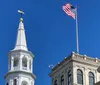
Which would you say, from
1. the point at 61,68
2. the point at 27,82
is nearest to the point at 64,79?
the point at 61,68

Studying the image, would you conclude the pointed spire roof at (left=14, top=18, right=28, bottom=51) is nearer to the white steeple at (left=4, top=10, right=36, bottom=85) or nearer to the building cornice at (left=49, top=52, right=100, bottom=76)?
the white steeple at (left=4, top=10, right=36, bottom=85)

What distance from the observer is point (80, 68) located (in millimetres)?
112625

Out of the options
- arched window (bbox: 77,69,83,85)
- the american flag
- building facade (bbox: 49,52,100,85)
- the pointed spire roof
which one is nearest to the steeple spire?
the pointed spire roof

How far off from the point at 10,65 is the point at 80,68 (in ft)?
126

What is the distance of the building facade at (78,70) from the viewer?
4395 inches

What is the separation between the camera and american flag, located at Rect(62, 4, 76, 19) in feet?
379

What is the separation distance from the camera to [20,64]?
5807 inches

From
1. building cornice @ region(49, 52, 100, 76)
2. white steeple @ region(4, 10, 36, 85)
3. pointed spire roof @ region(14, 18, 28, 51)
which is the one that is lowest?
building cornice @ region(49, 52, 100, 76)

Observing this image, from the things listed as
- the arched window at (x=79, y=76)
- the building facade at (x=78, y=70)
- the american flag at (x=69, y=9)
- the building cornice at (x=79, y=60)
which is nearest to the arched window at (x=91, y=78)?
the building facade at (x=78, y=70)

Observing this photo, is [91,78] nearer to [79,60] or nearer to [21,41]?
[79,60]

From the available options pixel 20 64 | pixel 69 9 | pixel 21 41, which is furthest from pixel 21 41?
pixel 69 9

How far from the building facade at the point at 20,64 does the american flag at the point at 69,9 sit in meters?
33.3

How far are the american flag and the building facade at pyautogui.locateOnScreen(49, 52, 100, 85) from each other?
28.1ft

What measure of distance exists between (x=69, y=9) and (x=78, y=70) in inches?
495
